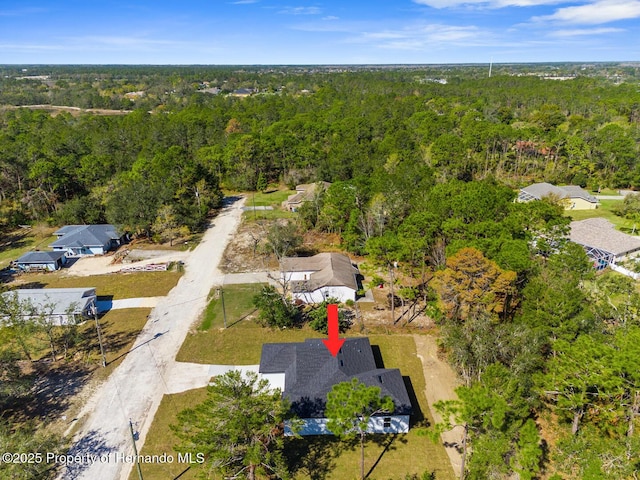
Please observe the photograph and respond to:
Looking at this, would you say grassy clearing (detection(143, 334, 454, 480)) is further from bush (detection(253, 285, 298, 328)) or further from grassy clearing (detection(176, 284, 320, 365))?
bush (detection(253, 285, 298, 328))

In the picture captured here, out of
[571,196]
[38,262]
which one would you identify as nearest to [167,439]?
[38,262]

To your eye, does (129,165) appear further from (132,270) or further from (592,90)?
(592,90)

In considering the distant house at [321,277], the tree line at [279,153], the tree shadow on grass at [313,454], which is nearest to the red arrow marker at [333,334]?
the distant house at [321,277]

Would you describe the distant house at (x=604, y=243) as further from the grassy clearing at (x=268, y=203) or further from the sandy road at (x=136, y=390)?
the sandy road at (x=136, y=390)

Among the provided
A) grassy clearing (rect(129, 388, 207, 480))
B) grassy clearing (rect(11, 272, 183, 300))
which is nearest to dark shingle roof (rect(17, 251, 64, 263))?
grassy clearing (rect(11, 272, 183, 300))

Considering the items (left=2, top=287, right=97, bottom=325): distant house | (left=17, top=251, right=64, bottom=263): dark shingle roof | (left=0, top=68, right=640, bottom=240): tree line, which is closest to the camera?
(left=2, top=287, right=97, bottom=325): distant house

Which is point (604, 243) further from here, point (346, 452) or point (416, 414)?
point (346, 452)
